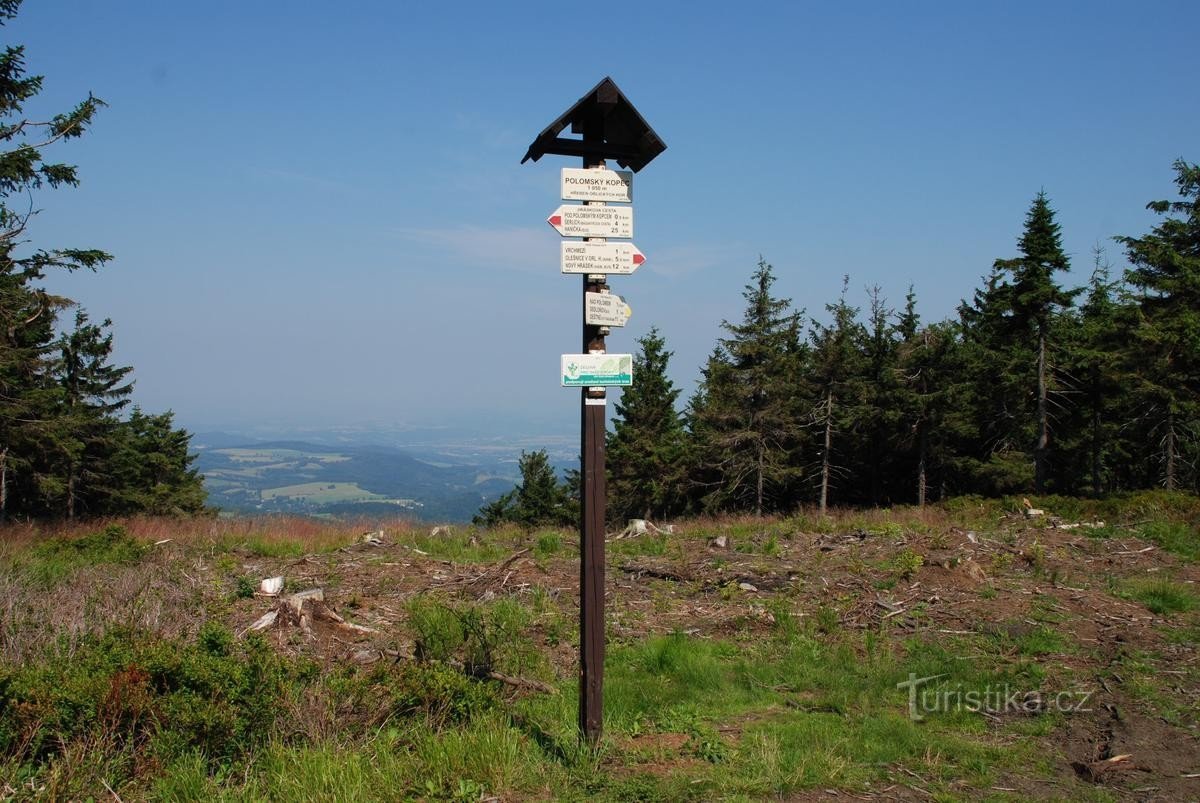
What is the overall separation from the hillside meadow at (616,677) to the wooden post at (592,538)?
0.32 metres

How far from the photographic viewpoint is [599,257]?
4.70 metres

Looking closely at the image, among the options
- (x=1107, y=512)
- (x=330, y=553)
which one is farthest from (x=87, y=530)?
(x=1107, y=512)

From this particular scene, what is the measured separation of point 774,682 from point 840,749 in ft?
4.94

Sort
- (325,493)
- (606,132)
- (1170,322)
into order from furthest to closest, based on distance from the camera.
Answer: (325,493) < (1170,322) < (606,132)

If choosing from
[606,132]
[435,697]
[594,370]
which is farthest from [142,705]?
[606,132]

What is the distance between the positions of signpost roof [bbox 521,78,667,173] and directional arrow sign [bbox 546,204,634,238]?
1.35 ft

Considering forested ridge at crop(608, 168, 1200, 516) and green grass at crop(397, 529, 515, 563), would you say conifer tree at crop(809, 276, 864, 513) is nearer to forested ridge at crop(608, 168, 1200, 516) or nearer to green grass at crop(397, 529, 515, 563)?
forested ridge at crop(608, 168, 1200, 516)

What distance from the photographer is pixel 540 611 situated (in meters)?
8.72

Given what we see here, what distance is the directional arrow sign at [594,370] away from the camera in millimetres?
4662

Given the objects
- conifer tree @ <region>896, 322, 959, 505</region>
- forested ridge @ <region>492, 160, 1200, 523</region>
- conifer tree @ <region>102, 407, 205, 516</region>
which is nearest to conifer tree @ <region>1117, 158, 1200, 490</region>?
forested ridge @ <region>492, 160, 1200, 523</region>

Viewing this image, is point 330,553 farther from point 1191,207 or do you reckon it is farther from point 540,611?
point 1191,207

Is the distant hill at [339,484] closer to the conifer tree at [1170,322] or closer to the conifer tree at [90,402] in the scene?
the conifer tree at [90,402]

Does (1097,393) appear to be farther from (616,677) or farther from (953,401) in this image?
(616,677)

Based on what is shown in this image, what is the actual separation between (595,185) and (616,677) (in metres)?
4.04
